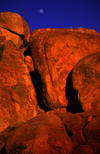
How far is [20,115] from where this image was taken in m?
6.23

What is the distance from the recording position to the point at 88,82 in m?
6.27

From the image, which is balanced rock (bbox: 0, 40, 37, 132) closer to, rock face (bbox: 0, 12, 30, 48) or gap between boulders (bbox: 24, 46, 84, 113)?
gap between boulders (bbox: 24, 46, 84, 113)

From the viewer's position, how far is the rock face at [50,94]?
146 inches

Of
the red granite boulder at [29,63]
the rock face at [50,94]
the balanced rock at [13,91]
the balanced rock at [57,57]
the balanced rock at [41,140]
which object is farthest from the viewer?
the red granite boulder at [29,63]

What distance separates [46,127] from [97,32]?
10234mm

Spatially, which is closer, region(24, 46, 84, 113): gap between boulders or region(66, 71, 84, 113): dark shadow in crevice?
region(24, 46, 84, 113): gap between boulders

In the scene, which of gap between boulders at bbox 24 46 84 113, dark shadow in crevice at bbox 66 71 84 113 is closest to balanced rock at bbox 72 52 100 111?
gap between boulders at bbox 24 46 84 113

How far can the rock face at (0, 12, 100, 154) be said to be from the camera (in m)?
3.70

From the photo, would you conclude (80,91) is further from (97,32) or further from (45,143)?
(97,32)

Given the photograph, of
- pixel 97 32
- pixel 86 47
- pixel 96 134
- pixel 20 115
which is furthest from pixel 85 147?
pixel 97 32

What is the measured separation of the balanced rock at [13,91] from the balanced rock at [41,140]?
1927 mm

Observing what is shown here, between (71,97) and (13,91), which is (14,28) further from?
(71,97)

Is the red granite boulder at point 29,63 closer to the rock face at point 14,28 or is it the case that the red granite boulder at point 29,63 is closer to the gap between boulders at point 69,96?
the gap between boulders at point 69,96

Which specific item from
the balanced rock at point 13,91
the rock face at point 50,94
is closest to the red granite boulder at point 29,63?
the rock face at point 50,94
